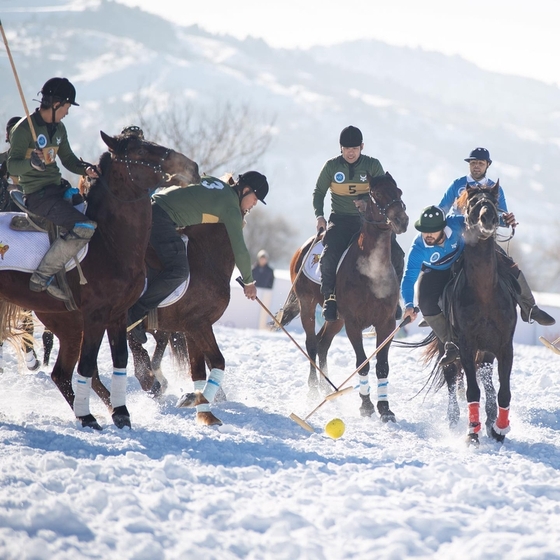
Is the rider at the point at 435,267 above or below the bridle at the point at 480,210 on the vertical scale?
below

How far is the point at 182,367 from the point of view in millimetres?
9062

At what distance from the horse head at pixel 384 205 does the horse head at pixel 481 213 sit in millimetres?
894

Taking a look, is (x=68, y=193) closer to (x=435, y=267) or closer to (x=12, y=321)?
(x=12, y=321)

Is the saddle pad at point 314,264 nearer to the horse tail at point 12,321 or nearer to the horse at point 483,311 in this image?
the horse at point 483,311

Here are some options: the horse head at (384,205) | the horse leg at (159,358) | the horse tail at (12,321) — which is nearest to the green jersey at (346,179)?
the horse head at (384,205)

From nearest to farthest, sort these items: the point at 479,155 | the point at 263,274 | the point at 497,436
A: 1. the point at 497,436
2. the point at 479,155
3. the point at 263,274

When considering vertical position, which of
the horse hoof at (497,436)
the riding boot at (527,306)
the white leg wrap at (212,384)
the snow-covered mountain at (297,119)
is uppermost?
the snow-covered mountain at (297,119)

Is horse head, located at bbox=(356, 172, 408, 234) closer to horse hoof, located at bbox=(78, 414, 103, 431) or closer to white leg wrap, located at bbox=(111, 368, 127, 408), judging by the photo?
white leg wrap, located at bbox=(111, 368, 127, 408)

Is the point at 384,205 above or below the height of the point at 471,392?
above

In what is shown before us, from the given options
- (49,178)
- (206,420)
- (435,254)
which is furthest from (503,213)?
(49,178)

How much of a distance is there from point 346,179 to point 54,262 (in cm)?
392

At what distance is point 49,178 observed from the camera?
651 cm

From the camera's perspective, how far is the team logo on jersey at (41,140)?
6.36 meters

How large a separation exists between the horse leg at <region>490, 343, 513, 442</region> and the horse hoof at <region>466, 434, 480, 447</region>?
0.98ft
